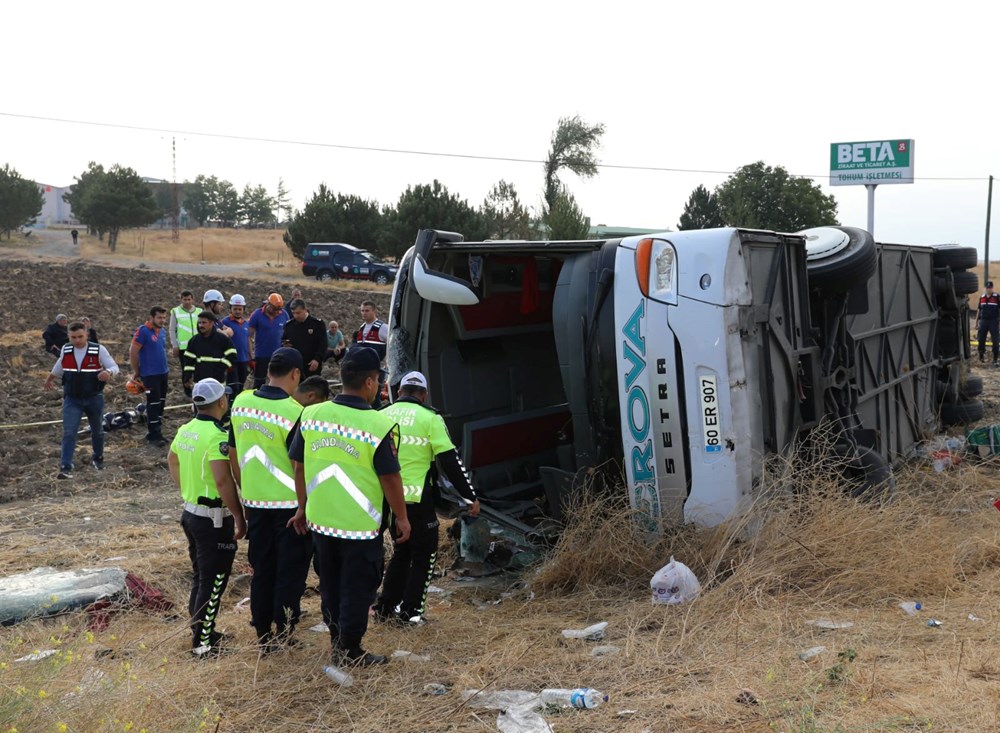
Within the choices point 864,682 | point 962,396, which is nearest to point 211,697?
point 864,682

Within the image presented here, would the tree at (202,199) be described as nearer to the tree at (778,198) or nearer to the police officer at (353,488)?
the tree at (778,198)

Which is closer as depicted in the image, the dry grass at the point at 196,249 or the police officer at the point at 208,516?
the police officer at the point at 208,516

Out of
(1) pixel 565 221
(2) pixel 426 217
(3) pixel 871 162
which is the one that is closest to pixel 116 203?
(2) pixel 426 217

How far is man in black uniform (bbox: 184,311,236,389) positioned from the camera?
10.7m

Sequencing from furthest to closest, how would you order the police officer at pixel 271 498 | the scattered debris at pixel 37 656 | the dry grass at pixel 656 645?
1. the police officer at pixel 271 498
2. the scattered debris at pixel 37 656
3. the dry grass at pixel 656 645

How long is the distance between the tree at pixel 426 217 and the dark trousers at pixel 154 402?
30176 millimetres

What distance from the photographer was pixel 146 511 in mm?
8680

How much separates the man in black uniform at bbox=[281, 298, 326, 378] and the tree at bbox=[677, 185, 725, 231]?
3416 cm

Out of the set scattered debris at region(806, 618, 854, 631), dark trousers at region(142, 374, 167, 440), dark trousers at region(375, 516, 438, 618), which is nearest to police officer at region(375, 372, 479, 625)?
dark trousers at region(375, 516, 438, 618)

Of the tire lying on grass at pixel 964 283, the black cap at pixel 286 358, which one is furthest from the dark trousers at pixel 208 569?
the tire lying on grass at pixel 964 283

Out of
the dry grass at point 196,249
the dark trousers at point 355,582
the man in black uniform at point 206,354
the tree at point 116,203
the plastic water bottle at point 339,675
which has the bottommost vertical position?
the plastic water bottle at point 339,675

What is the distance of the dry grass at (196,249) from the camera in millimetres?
51963

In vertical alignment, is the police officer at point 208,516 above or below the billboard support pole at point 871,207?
below

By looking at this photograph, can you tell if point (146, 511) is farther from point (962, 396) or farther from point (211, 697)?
point (962, 396)
